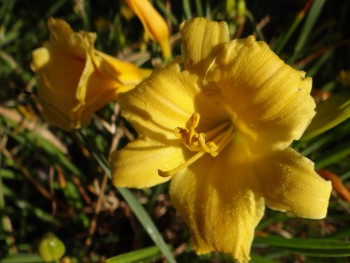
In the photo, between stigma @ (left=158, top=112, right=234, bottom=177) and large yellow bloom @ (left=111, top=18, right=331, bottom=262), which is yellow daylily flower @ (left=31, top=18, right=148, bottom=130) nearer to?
large yellow bloom @ (left=111, top=18, right=331, bottom=262)

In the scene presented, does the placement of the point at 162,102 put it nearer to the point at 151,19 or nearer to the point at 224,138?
the point at 224,138

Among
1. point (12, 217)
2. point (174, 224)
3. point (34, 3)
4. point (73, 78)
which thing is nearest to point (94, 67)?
point (73, 78)

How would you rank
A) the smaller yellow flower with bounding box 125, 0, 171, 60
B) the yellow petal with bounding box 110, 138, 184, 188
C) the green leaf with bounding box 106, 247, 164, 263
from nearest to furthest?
the green leaf with bounding box 106, 247, 164, 263 → the yellow petal with bounding box 110, 138, 184, 188 → the smaller yellow flower with bounding box 125, 0, 171, 60

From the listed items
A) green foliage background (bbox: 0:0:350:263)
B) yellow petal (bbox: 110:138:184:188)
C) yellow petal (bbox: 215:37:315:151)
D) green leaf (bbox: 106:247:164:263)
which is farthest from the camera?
green foliage background (bbox: 0:0:350:263)

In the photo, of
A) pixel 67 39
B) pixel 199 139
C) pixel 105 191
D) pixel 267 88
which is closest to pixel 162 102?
pixel 199 139

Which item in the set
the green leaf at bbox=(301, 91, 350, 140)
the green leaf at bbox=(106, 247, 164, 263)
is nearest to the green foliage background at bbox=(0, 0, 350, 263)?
the green leaf at bbox=(106, 247, 164, 263)

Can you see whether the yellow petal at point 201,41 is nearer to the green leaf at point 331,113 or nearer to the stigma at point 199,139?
the stigma at point 199,139

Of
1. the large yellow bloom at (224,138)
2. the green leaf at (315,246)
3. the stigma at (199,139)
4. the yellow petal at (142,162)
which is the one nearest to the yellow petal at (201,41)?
the large yellow bloom at (224,138)

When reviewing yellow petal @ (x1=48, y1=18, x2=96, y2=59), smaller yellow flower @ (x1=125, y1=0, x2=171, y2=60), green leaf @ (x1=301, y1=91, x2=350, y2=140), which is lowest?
green leaf @ (x1=301, y1=91, x2=350, y2=140)
